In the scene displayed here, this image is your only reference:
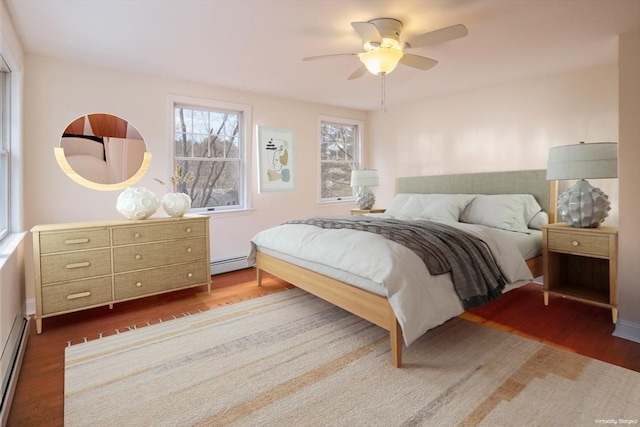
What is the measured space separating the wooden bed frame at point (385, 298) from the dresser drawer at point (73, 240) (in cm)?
144

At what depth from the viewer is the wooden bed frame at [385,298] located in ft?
6.99

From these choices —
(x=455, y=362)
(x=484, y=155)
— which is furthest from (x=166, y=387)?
(x=484, y=155)

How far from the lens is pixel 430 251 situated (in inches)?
90.0

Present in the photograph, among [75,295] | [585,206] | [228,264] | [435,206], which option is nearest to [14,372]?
[75,295]

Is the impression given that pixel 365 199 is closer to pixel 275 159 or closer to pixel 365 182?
pixel 365 182

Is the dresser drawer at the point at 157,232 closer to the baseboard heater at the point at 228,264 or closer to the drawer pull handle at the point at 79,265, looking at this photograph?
the drawer pull handle at the point at 79,265

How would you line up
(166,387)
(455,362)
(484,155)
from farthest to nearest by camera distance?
(484,155), (455,362), (166,387)

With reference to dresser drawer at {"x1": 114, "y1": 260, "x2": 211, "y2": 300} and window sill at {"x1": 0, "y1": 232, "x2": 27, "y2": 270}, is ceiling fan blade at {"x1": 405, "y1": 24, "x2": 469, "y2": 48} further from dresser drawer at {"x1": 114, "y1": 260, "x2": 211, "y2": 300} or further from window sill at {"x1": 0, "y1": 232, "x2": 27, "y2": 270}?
window sill at {"x1": 0, "y1": 232, "x2": 27, "y2": 270}

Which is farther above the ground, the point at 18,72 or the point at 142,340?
the point at 18,72

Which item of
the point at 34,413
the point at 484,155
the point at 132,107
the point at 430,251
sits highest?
the point at 132,107

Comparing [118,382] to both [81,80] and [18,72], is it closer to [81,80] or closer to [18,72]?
[18,72]

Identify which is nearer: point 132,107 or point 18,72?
point 18,72

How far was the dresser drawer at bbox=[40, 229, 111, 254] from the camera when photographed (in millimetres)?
2693

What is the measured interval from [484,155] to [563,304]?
1.99 metres
